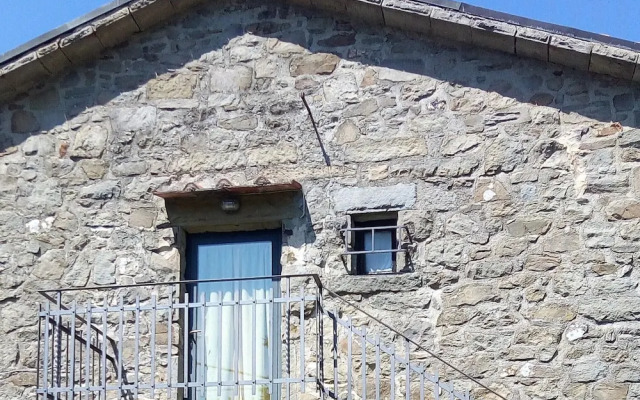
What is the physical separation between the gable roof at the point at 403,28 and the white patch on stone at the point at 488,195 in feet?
3.49

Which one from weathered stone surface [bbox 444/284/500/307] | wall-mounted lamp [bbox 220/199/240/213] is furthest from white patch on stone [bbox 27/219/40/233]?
weathered stone surface [bbox 444/284/500/307]

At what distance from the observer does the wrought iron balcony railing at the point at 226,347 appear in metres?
8.41

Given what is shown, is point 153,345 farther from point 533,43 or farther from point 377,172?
point 533,43

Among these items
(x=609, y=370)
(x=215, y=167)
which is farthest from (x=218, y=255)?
(x=609, y=370)

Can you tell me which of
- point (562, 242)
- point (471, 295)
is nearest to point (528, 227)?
point (562, 242)

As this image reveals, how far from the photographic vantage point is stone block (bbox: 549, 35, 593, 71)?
8.66 meters

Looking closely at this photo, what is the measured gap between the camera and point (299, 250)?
9086 millimetres

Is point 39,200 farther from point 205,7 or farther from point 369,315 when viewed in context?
point 369,315

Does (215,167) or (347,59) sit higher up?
(347,59)

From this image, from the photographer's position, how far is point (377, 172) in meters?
9.09

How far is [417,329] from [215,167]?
79.6 inches

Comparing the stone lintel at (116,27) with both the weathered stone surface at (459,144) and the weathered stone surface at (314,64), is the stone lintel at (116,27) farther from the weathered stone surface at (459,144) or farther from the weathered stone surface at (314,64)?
the weathered stone surface at (459,144)

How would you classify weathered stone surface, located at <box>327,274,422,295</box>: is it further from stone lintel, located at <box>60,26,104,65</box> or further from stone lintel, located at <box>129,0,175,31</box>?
stone lintel, located at <box>60,26,104,65</box>

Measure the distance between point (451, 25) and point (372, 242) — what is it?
1.71 meters
